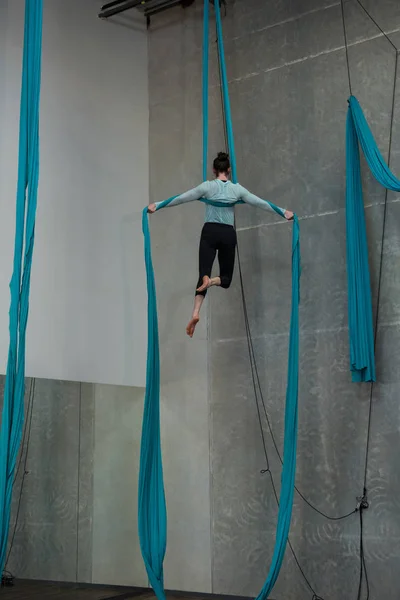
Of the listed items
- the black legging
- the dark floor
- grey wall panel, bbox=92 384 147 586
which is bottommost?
the dark floor

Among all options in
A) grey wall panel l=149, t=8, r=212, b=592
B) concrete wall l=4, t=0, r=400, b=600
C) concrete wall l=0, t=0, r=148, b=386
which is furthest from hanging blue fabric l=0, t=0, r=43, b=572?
grey wall panel l=149, t=8, r=212, b=592

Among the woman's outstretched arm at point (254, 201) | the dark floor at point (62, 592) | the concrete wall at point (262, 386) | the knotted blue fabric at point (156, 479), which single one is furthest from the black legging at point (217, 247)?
the dark floor at point (62, 592)

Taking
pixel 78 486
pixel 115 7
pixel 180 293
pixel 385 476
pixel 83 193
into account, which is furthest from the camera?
pixel 115 7

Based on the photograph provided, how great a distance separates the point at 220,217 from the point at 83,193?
1.54m

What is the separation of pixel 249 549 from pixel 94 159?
11.2ft

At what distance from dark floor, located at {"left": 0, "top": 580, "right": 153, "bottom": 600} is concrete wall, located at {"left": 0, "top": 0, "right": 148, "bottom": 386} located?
1.54 metres

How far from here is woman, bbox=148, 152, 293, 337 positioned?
5.74 m

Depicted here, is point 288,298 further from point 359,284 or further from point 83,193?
point 83,193

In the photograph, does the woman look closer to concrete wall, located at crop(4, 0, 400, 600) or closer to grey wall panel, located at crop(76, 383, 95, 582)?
concrete wall, located at crop(4, 0, 400, 600)

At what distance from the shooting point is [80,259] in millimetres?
6723

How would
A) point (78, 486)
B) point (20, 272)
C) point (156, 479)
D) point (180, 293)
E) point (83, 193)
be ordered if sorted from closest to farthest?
point (20, 272), point (156, 479), point (78, 486), point (83, 193), point (180, 293)

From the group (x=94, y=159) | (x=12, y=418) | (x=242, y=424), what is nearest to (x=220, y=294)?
(x=242, y=424)

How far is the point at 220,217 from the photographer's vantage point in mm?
5801

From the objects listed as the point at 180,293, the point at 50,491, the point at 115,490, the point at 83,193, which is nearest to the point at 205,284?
the point at 180,293
